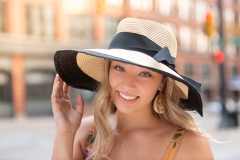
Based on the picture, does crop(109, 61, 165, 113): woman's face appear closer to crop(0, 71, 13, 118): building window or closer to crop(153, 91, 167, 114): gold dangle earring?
crop(153, 91, 167, 114): gold dangle earring

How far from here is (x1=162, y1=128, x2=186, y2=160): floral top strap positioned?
1909 millimetres

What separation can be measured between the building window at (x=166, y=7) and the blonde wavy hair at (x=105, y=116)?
3417 centimetres

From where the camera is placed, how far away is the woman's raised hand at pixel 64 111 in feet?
6.53

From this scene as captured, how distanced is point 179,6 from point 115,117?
37127mm

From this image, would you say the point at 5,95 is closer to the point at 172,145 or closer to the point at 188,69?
the point at 188,69

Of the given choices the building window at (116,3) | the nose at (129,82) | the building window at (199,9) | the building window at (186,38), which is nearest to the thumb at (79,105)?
the nose at (129,82)

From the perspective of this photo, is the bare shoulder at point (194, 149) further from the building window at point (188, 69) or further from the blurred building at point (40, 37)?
the building window at point (188, 69)

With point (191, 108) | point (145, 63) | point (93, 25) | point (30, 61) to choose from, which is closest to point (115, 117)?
point (191, 108)

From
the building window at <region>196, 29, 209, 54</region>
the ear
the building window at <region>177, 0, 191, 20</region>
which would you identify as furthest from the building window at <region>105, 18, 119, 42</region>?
the ear

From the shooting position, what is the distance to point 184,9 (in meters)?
38.8

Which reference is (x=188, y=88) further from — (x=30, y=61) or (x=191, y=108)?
(x=30, y=61)

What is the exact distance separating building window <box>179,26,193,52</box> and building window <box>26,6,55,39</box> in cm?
1502

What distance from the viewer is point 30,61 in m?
26.7

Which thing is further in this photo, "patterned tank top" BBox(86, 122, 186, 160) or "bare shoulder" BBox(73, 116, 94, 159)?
"bare shoulder" BBox(73, 116, 94, 159)
